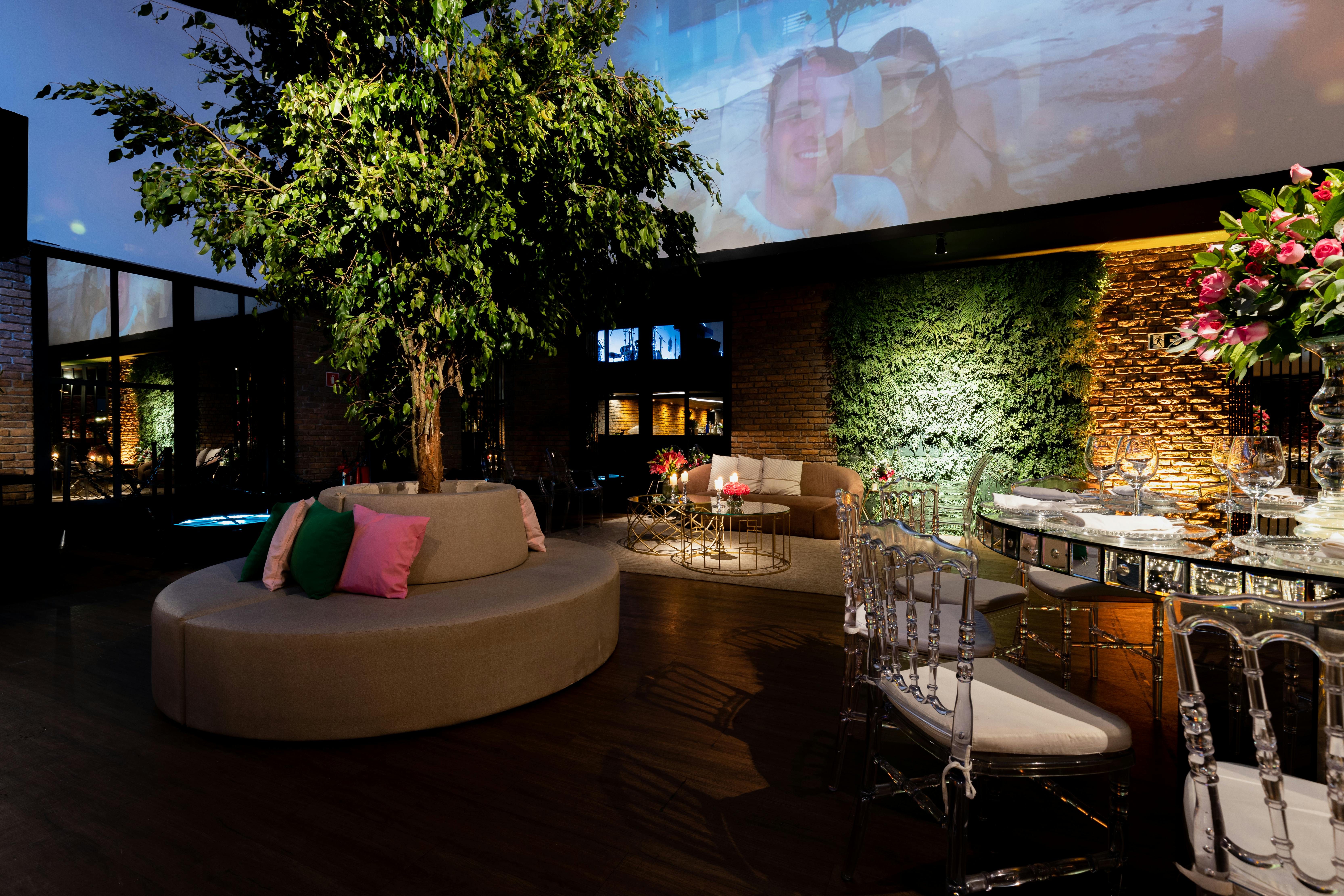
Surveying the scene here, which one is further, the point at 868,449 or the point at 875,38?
the point at 868,449

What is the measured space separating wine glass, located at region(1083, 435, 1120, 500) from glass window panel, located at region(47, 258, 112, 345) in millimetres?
8410

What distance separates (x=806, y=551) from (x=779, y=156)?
14.1ft

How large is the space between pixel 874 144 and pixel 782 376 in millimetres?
3176

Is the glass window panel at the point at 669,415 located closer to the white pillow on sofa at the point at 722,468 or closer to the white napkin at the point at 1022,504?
the white pillow on sofa at the point at 722,468

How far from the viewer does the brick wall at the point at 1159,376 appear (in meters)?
6.32

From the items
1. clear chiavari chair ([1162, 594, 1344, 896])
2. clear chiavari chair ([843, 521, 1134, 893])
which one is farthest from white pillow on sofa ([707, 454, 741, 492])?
clear chiavari chair ([1162, 594, 1344, 896])

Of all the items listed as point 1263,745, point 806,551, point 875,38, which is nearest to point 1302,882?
point 1263,745

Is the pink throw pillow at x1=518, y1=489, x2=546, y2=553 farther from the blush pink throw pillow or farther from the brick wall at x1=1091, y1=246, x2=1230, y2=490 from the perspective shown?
the brick wall at x1=1091, y1=246, x2=1230, y2=490

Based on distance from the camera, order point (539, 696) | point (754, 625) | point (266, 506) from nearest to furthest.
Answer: point (539, 696), point (754, 625), point (266, 506)

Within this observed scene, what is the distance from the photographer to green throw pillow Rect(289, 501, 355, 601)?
2.63 meters

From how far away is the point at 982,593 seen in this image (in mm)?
2420

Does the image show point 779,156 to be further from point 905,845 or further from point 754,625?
point 905,845

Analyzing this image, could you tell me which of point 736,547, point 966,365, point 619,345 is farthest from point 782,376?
point 736,547

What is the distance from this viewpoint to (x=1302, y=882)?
2.80 ft
